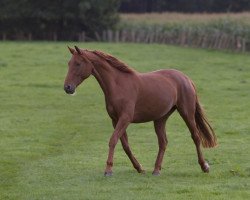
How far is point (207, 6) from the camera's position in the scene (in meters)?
86.8

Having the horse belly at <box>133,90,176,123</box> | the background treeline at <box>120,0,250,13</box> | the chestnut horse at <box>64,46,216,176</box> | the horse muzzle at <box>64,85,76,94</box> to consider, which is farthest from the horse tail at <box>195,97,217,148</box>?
the background treeline at <box>120,0,250,13</box>

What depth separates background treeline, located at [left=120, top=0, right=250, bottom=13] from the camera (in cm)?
8362

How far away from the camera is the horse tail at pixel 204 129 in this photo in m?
15.3

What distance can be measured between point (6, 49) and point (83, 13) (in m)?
18.9

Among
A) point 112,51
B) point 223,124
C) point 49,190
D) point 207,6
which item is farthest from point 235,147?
point 207,6

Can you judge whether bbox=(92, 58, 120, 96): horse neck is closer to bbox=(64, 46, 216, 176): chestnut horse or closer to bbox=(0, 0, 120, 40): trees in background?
bbox=(64, 46, 216, 176): chestnut horse

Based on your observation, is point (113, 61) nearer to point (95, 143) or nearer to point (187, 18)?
point (95, 143)

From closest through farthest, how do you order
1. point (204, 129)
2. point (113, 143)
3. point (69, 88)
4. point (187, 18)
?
1. point (69, 88)
2. point (113, 143)
3. point (204, 129)
4. point (187, 18)

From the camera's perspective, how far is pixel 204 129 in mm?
15453

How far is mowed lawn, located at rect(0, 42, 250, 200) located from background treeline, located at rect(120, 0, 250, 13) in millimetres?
42159

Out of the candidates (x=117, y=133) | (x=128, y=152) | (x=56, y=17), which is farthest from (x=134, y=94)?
(x=56, y=17)

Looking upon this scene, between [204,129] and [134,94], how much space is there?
7.01ft

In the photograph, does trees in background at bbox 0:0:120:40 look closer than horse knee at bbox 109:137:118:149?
No

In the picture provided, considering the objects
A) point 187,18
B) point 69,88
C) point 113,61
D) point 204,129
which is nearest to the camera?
point 69,88
